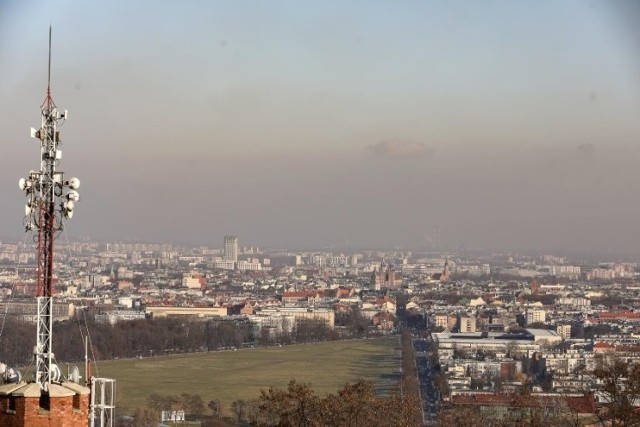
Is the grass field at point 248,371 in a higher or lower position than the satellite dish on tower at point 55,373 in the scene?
lower

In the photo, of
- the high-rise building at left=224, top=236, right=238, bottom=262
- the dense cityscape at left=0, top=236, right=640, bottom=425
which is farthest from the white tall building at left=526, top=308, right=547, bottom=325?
the high-rise building at left=224, top=236, right=238, bottom=262

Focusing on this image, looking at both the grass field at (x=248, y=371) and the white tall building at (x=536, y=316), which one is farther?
the white tall building at (x=536, y=316)

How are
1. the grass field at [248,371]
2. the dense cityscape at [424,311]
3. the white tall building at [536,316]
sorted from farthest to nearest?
the white tall building at [536,316] < the dense cityscape at [424,311] < the grass field at [248,371]

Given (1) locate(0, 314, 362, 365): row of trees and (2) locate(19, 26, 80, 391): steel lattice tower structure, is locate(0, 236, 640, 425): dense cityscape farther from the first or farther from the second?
(2) locate(19, 26, 80, 391): steel lattice tower structure

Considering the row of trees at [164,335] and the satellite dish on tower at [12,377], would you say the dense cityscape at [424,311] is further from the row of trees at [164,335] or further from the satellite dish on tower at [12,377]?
the satellite dish on tower at [12,377]

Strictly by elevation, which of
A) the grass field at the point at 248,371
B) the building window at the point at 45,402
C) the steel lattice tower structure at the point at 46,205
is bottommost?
the grass field at the point at 248,371

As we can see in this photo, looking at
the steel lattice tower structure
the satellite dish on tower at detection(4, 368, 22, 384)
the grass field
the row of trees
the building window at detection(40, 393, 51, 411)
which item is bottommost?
the grass field

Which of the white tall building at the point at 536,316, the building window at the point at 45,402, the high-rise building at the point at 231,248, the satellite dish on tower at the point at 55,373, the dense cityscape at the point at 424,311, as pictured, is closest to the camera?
the building window at the point at 45,402

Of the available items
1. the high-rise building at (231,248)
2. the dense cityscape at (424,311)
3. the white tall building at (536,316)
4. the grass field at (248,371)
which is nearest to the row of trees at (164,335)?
the dense cityscape at (424,311)

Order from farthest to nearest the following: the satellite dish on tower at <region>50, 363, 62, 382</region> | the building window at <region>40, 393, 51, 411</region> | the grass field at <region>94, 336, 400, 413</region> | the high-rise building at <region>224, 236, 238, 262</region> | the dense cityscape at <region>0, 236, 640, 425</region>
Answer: the high-rise building at <region>224, 236, 238, 262</region> → the dense cityscape at <region>0, 236, 640, 425</region> → the grass field at <region>94, 336, 400, 413</region> → the satellite dish on tower at <region>50, 363, 62, 382</region> → the building window at <region>40, 393, 51, 411</region>
